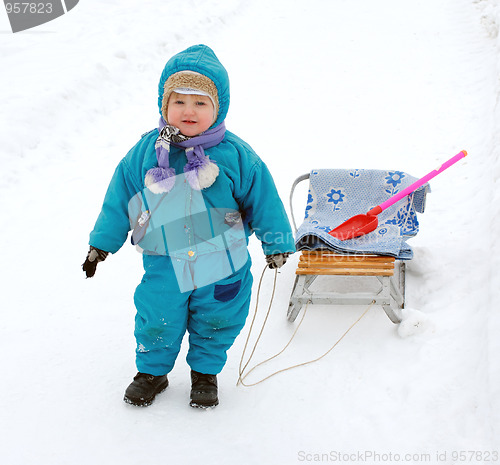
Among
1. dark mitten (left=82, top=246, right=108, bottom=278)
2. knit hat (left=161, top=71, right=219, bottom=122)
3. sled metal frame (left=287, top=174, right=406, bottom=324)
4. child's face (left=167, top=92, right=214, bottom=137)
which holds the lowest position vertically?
sled metal frame (left=287, top=174, right=406, bottom=324)

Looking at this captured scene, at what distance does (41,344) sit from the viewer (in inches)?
122

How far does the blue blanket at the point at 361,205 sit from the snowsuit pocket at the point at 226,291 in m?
0.79

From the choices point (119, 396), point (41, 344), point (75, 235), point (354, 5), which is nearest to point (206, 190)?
point (119, 396)

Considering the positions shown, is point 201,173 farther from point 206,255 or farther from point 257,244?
point 257,244

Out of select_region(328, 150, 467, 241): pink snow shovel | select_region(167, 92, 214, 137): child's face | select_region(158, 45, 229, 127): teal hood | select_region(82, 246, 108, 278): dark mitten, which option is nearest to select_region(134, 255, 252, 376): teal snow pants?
select_region(82, 246, 108, 278): dark mitten

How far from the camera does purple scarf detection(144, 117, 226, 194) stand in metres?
2.48

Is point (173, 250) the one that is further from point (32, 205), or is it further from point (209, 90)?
point (32, 205)

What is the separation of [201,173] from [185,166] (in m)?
0.08

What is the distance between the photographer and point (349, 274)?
3254mm

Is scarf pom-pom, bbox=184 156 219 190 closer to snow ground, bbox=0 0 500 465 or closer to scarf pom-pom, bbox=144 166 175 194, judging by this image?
scarf pom-pom, bbox=144 166 175 194

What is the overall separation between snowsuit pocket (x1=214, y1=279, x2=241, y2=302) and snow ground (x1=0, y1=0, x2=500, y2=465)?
0.48 metres

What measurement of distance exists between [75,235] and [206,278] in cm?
173

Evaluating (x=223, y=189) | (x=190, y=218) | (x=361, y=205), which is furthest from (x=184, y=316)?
(x=361, y=205)

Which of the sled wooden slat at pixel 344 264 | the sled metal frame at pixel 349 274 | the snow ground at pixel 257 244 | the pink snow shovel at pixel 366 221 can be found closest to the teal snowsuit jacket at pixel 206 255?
the snow ground at pixel 257 244
